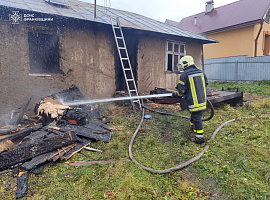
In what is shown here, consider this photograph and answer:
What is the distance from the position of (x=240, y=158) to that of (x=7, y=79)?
6194mm

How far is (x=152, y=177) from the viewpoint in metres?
2.65

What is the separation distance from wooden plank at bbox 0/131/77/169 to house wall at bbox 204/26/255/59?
56.8 ft

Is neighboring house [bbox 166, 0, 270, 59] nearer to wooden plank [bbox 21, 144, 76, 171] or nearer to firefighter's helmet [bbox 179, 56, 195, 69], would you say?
firefighter's helmet [bbox 179, 56, 195, 69]

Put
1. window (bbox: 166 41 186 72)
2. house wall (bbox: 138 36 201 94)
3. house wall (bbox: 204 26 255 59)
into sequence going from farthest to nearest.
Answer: house wall (bbox: 204 26 255 59) → window (bbox: 166 41 186 72) → house wall (bbox: 138 36 201 94)

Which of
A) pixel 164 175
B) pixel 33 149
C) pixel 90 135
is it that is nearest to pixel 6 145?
pixel 33 149

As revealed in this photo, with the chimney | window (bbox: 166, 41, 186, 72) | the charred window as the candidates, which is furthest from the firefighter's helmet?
the chimney

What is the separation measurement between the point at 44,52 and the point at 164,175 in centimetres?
581

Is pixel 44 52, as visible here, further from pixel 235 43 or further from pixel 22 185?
pixel 235 43

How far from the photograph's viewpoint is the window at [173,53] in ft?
28.4

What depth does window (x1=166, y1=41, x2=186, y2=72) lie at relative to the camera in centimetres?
865

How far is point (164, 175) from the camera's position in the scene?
2.71m

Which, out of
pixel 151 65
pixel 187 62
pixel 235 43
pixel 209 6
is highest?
pixel 209 6

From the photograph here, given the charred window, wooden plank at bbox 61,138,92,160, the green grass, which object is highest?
the charred window

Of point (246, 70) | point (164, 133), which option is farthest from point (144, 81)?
point (246, 70)
